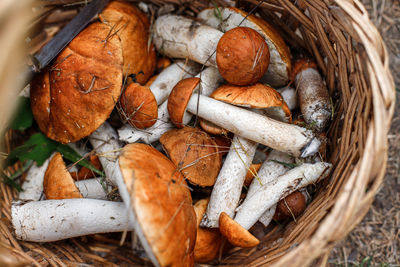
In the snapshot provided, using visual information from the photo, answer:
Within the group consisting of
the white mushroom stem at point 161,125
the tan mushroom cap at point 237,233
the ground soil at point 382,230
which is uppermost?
the white mushroom stem at point 161,125

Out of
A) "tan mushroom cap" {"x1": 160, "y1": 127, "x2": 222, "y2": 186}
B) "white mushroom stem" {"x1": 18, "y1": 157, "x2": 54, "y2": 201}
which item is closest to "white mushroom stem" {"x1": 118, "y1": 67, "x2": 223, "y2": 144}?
"tan mushroom cap" {"x1": 160, "y1": 127, "x2": 222, "y2": 186}

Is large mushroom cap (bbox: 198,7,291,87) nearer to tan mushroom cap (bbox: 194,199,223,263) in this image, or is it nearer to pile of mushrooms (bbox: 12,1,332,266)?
pile of mushrooms (bbox: 12,1,332,266)

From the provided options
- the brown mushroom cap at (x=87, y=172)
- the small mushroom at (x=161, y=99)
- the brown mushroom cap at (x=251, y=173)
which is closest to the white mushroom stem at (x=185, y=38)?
the small mushroom at (x=161, y=99)

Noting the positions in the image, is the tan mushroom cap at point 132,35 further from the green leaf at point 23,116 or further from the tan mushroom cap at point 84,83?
the green leaf at point 23,116

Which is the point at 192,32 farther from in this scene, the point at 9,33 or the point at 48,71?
the point at 9,33

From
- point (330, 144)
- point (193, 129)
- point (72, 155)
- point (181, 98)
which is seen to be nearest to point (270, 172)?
point (330, 144)

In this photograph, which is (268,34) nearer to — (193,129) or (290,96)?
(290,96)
